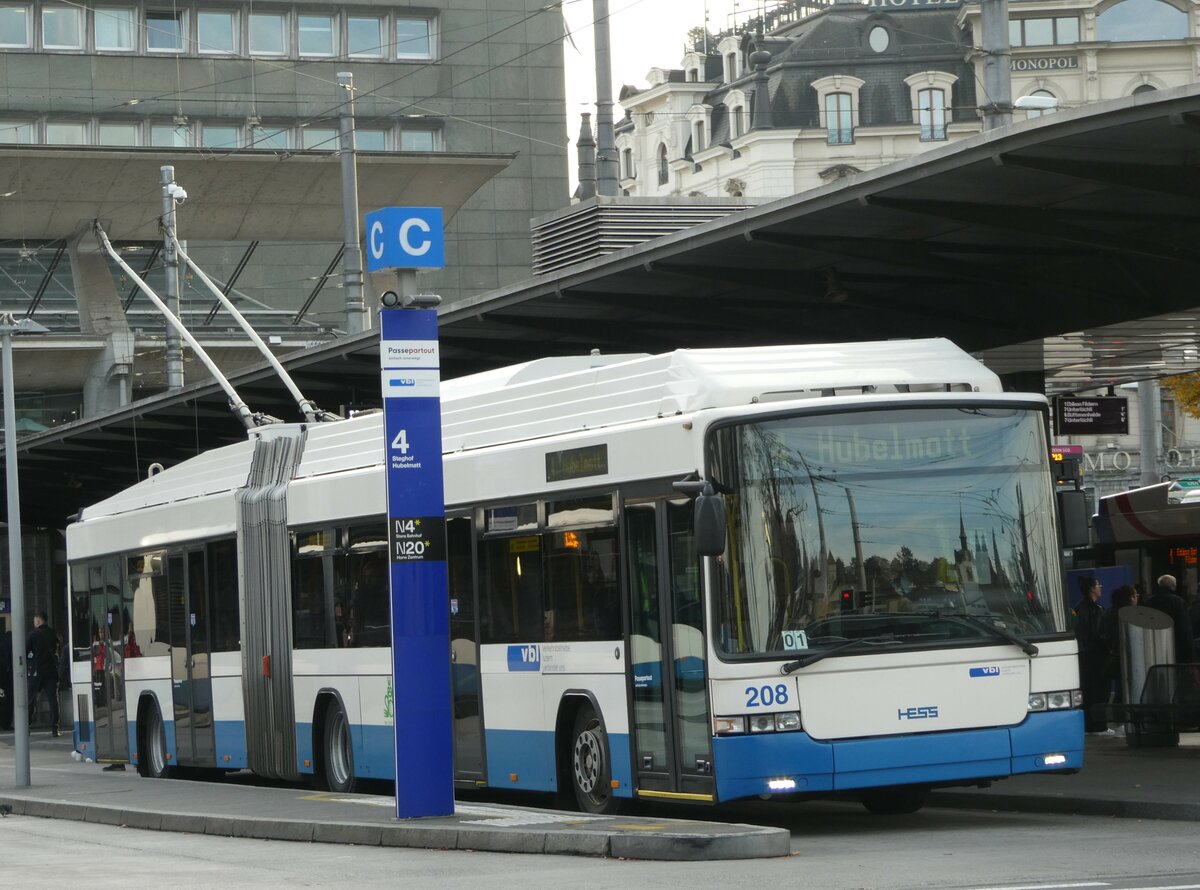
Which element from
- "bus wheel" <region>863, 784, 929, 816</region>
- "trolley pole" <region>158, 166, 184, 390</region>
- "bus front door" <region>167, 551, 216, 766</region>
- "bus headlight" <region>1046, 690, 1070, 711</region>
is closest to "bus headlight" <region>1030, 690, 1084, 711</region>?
"bus headlight" <region>1046, 690, 1070, 711</region>

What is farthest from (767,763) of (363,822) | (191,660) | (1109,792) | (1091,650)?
(1091,650)

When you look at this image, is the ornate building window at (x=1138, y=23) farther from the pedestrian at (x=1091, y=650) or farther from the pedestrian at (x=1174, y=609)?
the pedestrian at (x=1174, y=609)

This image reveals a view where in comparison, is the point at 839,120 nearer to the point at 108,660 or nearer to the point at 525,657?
the point at 108,660

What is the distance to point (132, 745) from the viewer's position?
2094 centimetres

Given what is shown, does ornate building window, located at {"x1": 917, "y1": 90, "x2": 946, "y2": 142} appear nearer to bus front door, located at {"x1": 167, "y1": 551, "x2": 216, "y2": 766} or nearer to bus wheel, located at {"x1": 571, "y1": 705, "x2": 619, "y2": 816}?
bus front door, located at {"x1": 167, "y1": 551, "x2": 216, "y2": 766}

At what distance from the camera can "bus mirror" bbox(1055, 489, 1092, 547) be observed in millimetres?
12094

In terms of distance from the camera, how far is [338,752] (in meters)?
16.6

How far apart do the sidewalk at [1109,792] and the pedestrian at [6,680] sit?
1883 centimetres

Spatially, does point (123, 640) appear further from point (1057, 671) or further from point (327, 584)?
point (1057, 671)

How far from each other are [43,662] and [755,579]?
21617mm

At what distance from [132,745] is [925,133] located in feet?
204

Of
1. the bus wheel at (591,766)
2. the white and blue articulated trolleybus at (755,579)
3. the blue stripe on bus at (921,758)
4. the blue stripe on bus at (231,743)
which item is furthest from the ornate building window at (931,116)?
the blue stripe on bus at (921,758)

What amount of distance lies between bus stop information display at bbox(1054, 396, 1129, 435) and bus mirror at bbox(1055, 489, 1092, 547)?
11.8 m

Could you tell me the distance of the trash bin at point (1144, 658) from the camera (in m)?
18.2
